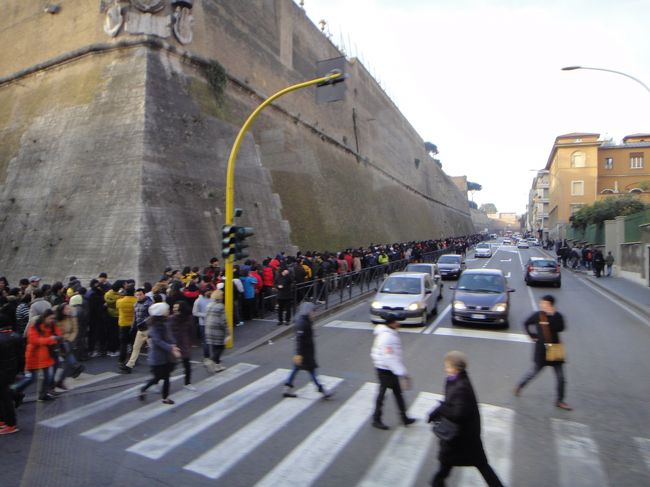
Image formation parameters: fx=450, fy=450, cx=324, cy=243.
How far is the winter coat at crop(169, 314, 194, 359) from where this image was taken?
7.42 metres

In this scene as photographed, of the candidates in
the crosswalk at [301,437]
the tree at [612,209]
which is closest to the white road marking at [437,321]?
the crosswalk at [301,437]

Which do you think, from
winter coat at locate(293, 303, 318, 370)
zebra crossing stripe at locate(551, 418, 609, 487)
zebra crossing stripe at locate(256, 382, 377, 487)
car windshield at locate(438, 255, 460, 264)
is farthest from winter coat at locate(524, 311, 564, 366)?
car windshield at locate(438, 255, 460, 264)

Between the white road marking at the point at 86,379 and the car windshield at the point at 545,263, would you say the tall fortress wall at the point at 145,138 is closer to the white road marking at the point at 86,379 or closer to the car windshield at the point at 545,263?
the white road marking at the point at 86,379

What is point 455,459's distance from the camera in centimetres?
393

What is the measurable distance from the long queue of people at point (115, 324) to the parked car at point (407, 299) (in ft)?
8.29

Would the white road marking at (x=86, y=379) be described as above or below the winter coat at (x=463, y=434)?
below

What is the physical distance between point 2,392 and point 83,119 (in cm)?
1427

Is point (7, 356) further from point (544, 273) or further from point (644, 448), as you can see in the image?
point (544, 273)

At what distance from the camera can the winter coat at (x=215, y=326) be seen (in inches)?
327

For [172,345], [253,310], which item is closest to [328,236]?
[253,310]

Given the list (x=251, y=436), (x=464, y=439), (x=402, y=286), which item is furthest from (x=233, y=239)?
(x=464, y=439)

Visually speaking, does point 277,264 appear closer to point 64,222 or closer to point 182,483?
point 64,222

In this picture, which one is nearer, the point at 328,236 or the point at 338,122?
the point at 328,236

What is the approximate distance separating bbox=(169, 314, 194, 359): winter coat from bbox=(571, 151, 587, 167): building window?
67.7 m
